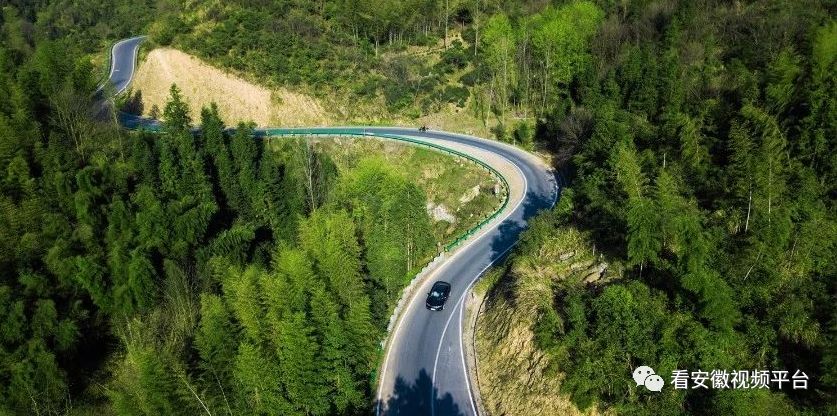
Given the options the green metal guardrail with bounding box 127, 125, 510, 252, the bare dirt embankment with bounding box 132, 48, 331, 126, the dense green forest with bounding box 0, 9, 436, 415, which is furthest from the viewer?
the bare dirt embankment with bounding box 132, 48, 331, 126

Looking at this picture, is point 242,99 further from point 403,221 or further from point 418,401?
point 418,401

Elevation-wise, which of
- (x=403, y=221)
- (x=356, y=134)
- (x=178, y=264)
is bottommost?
(x=178, y=264)

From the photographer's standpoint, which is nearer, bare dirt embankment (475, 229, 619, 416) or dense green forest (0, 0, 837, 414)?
dense green forest (0, 0, 837, 414)

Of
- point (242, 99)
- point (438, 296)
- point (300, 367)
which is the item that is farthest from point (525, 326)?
point (242, 99)

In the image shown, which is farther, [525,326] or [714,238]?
[525,326]

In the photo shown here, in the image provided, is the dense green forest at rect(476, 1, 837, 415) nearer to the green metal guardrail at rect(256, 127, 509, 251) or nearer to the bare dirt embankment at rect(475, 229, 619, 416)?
the bare dirt embankment at rect(475, 229, 619, 416)

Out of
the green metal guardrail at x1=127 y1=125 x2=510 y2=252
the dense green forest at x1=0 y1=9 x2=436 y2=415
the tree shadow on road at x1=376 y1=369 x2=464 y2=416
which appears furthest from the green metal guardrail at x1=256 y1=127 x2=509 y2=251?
the tree shadow on road at x1=376 y1=369 x2=464 y2=416

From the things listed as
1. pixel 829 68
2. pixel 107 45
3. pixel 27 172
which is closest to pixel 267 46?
pixel 27 172

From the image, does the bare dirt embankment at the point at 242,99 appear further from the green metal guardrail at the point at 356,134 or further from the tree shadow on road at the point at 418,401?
the tree shadow on road at the point at 418,401
